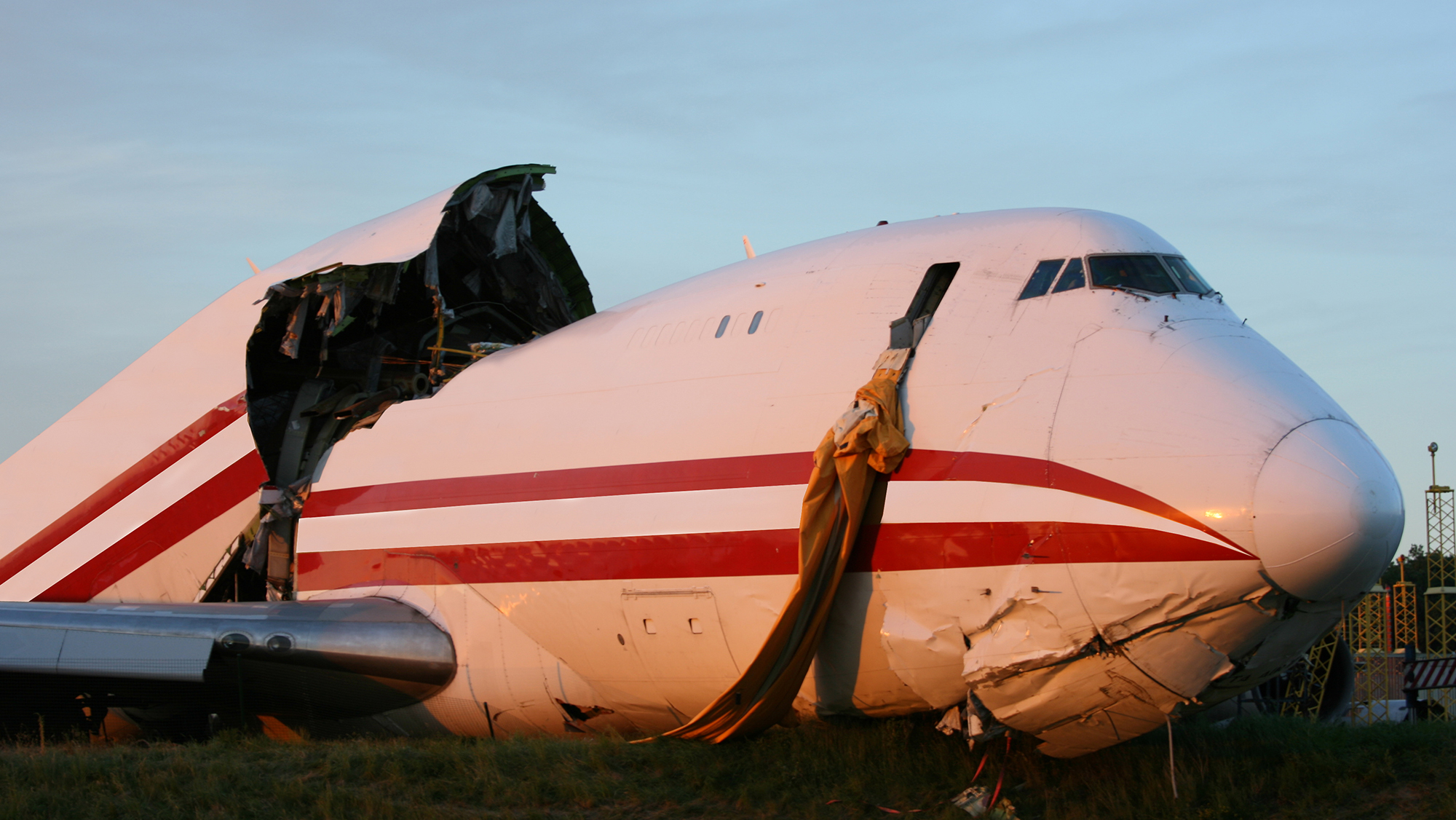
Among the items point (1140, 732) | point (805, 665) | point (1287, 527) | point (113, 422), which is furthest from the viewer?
point (113, 422)

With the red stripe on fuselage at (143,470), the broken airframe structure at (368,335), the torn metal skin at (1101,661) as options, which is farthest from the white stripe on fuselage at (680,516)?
the red stripe on fuselage at (143,470)

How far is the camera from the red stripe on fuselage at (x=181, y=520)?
16.8 meters

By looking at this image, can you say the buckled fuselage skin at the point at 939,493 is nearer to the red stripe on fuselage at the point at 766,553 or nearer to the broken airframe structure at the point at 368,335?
the red stripe on fuselage at the point at 766,553

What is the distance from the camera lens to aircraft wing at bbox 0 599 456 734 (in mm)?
13617

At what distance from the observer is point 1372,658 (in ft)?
89.8

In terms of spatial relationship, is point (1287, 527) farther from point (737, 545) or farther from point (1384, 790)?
point (737, 545)

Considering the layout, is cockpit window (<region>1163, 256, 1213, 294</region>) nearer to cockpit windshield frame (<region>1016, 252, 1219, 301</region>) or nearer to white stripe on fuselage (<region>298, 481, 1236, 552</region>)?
cockpit windshield frame (<region>1016, 252, 1219, 301</region>)

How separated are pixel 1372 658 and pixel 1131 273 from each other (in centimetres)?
2054

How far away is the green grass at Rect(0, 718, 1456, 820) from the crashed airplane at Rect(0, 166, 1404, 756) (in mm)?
548

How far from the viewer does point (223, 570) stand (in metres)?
16.7

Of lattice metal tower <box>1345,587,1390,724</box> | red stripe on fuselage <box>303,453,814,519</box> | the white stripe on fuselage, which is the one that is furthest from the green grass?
lattice metal tower <box>1345,587,1390,724</box>

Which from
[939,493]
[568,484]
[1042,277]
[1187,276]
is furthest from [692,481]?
[1187,276]

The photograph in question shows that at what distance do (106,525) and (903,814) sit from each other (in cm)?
1223

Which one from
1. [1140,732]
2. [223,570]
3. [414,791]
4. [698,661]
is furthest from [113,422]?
[1140,732]
